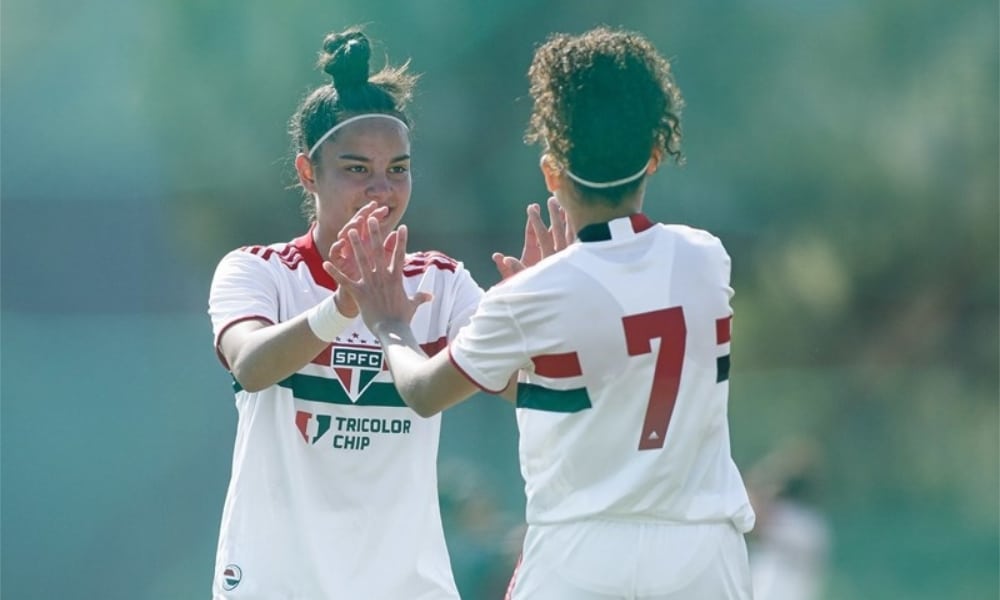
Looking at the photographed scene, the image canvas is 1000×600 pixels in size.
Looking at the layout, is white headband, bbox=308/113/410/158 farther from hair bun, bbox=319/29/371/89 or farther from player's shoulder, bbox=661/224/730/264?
player's shoulder, bbox=661/224/730/264

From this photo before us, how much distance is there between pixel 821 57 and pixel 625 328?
4.23 meters

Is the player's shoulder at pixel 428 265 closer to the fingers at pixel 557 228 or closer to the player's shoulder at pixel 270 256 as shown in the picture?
the player's shoulder at pixel 270 256

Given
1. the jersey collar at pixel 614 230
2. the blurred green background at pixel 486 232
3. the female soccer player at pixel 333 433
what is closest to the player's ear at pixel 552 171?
the jersey collar at pixel 614 230

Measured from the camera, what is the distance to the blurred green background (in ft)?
19.8

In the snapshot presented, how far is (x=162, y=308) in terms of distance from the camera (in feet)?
20.1

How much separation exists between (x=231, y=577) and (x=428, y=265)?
2.65 ft

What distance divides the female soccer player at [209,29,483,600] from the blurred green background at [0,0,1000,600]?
2.63 m

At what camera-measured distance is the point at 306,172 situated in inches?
134

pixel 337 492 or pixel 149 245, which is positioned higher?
pixel 149 245

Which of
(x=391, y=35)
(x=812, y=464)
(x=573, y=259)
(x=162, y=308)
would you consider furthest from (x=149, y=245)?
(x=573, y=259)

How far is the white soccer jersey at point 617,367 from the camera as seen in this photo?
2.56 m

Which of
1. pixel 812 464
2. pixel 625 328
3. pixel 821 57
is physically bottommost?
pixel 812 464

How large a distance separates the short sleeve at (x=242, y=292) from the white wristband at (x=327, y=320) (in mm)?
247

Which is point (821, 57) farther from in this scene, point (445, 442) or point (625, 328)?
point (625, 328)
